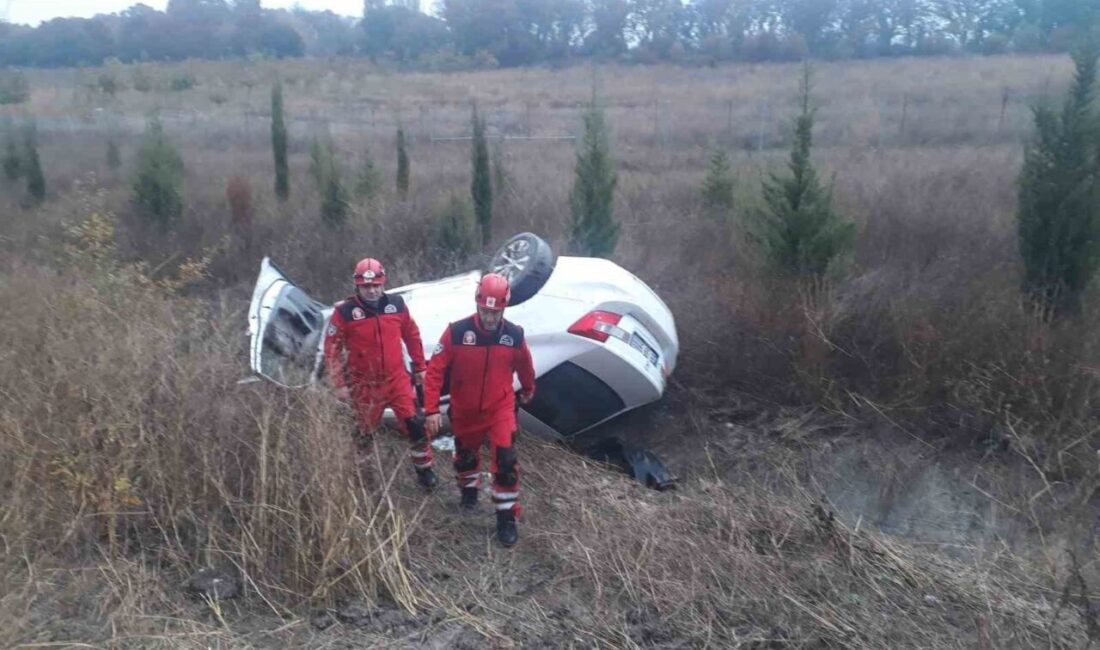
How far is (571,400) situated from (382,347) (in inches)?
51.4

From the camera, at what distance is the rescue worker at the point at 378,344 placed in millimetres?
5980

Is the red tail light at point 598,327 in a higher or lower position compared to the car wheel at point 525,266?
lower

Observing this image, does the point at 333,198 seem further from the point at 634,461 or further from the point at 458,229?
the point at 634,461

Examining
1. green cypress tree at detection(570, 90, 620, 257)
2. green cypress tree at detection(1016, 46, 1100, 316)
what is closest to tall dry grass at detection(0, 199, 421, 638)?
green cypress tree at detection(1016, 46, 1100, 316)

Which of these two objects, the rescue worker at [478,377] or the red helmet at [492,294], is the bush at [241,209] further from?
the red helmet at [492,294]

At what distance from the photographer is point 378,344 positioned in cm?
616

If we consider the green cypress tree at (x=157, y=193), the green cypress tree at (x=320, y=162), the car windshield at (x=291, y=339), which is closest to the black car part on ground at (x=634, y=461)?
the car windshield at (x=291, y=339)

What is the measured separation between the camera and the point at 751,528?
5.15m

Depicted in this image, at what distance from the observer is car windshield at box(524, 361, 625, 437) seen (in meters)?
6.48

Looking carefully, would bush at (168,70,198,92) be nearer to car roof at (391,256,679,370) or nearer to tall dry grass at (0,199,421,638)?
car roof at (391,256,679,370)

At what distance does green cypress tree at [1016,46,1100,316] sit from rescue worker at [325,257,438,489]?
4925 millimetres

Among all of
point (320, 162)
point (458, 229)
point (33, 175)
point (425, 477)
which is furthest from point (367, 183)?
point (425, 477)

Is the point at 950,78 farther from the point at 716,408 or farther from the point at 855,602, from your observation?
the point at 855,602

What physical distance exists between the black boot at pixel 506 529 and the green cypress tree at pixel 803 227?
461 centimetres
